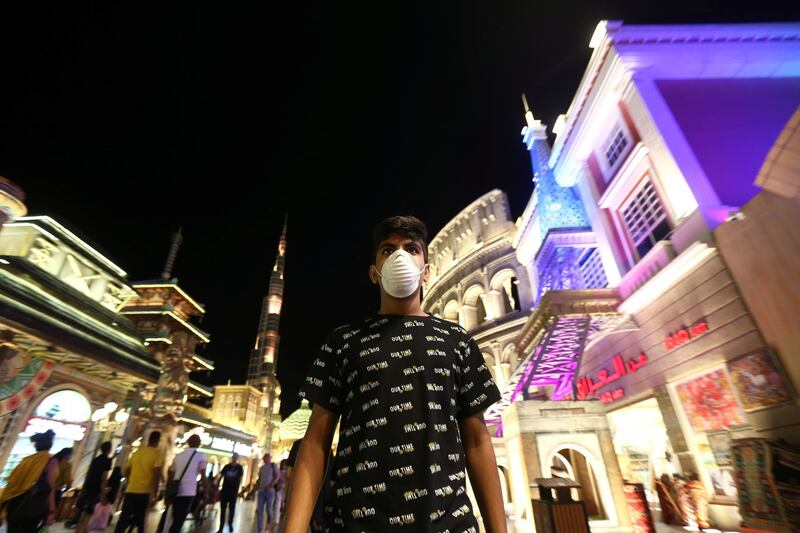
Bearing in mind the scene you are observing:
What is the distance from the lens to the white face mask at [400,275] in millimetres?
1902

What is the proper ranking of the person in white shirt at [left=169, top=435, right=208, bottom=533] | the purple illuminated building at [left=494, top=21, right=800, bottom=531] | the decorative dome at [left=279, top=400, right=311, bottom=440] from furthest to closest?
the decorative dome at [left=279, top=400, right=311, bottom=440] → the purple illuminated building at [left=494, top=21, right=800, bottom=531] → the person in white shirt at [left=169, top=435, right=208, bottom=533]

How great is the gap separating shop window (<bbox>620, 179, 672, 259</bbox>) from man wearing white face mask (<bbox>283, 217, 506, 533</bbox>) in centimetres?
1172

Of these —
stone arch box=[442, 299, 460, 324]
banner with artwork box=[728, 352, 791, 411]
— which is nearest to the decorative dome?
stone arch box=[442, 299, 460, 324]

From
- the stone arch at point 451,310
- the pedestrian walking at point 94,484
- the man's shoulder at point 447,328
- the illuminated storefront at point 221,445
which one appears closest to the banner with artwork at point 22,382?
the pedestrian walking at point 94,484

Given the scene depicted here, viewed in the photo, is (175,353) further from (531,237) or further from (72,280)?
(531,237)

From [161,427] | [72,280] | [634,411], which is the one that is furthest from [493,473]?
[161,427]

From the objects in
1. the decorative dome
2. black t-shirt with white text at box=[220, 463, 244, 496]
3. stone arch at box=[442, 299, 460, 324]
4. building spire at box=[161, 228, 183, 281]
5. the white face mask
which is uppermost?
building spire at box=[161, 228, 183, 281]

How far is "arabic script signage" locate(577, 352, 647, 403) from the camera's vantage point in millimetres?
11955

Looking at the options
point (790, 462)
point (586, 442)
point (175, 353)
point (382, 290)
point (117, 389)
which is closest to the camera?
point (382, 290)

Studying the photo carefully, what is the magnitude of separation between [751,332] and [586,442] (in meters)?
4.22

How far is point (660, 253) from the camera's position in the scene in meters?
10.5

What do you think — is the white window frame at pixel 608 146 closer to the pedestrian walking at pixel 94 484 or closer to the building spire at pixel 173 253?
the pedestrian walking at pixel 94 484

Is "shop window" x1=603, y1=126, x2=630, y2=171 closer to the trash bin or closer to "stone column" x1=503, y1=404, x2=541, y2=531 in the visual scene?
"stone column" x1=503, y1=404, x2=541, y2=531

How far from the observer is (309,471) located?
153 cm
